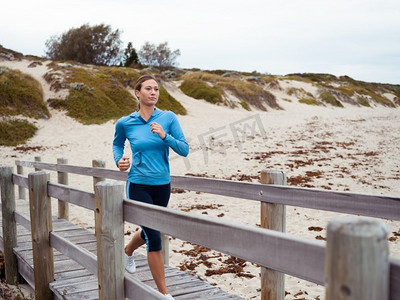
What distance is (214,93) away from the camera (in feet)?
108

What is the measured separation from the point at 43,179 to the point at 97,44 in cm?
4795

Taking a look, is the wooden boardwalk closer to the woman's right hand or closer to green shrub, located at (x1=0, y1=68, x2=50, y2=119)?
the woman's right hand

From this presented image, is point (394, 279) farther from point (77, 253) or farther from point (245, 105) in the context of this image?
point (245, 105)

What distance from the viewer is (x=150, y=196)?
132 inches

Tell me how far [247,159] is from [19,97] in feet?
44.1

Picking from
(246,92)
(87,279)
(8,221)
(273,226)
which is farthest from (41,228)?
(246,92)

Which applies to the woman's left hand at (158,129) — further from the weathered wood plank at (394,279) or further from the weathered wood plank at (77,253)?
the weathered wood plank at (394,279)

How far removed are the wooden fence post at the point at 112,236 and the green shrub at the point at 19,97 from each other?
19.3 m

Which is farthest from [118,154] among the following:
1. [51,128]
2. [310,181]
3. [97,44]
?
[97,44]

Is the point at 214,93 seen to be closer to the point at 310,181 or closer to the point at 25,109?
the point at 25,109

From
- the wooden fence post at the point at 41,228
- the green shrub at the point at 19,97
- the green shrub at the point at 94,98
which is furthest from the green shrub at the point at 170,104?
the wooden fence post at the point at 41,228

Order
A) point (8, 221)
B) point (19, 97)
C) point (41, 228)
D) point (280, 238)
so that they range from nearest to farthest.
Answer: point (280, 238), point (41, 228), point (8, 221), point (19, 97)

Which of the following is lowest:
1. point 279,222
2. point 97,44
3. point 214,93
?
point 279,222

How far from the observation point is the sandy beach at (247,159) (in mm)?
6371
